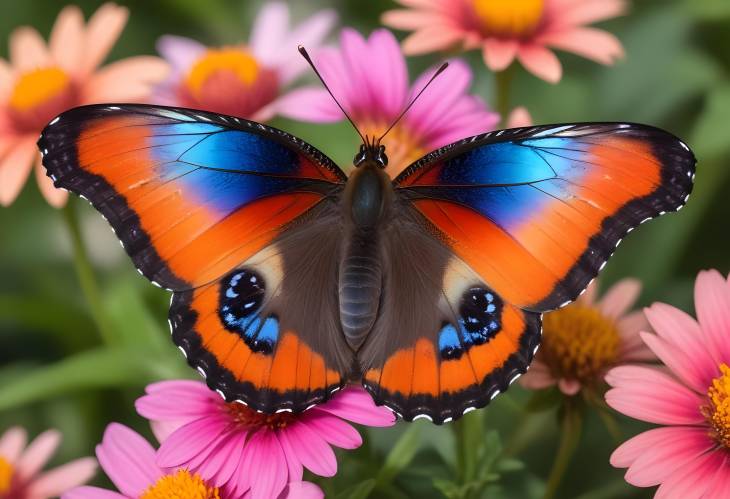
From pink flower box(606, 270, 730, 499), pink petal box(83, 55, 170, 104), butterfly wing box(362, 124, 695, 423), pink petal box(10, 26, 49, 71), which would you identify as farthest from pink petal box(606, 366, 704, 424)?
pink petal box(10, 26, 49, 71)

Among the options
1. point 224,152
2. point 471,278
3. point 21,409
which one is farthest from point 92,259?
point 471,278

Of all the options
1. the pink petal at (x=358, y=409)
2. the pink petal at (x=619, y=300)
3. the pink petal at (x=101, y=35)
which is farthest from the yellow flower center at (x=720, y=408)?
the pink petal at (x=101, y=35)

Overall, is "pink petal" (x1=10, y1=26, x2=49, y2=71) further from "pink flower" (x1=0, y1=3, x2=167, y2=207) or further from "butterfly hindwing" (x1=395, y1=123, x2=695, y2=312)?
"butterfly hindwing" (x1=395, y1=123, x2=695, y2=312)

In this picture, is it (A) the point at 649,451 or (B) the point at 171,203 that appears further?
(B) the point at 171,203

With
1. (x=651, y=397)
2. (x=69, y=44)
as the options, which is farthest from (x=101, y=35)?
(x=651, y=397)

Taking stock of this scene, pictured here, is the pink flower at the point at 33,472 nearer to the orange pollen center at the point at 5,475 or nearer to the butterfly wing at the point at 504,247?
the orange pollen center at the point at 5,475

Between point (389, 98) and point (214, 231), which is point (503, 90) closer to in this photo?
point (389, 98)

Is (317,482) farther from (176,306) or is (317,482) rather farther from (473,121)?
(473,121)

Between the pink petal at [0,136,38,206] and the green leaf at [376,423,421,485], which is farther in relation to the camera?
the pink petal at [0,136,38,206]
